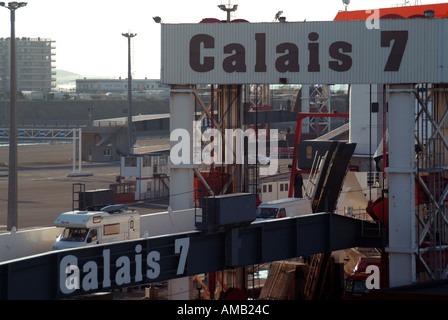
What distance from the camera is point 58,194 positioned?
266 feet

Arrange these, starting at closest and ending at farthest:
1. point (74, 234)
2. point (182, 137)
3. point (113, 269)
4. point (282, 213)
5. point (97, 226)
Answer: point (113, 269) → point (182, 137) → point (74, 234) → point (97, 226) → point (282, 213)

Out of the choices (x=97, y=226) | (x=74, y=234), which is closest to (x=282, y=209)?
(x=97, y=226)

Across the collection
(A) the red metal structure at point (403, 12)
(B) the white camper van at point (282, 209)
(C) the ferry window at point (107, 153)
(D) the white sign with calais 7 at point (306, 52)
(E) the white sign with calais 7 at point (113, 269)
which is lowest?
(E) the white sign with calais 7 at point (113, 269)

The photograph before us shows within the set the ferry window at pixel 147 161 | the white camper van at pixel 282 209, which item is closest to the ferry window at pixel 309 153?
the white camper van at pixel 282 209

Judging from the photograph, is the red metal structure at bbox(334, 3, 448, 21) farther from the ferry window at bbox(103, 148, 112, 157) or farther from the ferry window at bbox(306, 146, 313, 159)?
the ferry window at bbox(103, 148, 112, 157)

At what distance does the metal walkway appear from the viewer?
73.6 ft

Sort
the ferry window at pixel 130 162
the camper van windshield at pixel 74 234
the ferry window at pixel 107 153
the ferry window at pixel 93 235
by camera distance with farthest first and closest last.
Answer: the ferry window at pixel 107 153 < the ferry window at pixel 130 162 < the ferry window at pixel 93 235 < the camper van windshield at pixel 74 234

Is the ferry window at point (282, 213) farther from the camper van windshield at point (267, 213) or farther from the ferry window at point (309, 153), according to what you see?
the ferry window at point (309, 153)

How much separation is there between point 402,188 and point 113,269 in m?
13.0

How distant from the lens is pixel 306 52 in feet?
110

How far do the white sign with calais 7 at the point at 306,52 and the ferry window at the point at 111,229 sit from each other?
834 centimetres

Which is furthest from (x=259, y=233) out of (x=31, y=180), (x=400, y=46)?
(x=31, y=180)

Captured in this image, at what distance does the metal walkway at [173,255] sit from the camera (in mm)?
22438

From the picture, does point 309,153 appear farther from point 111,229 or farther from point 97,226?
point 97,226
